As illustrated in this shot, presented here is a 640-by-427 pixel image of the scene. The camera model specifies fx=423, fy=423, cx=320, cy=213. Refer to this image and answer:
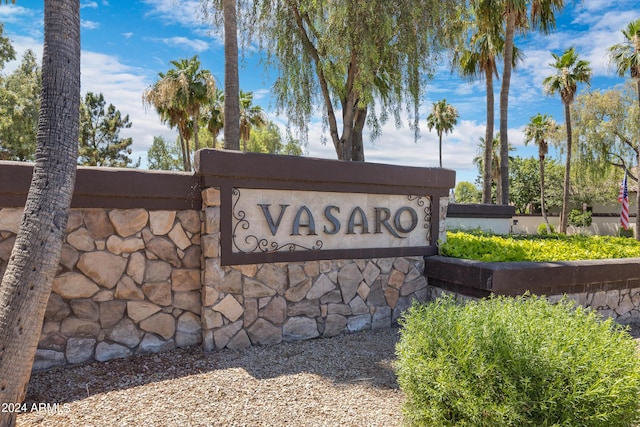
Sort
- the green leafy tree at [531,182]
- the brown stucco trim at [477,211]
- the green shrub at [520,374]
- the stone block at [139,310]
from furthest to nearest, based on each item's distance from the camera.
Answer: the green leafy tree at [531,182] → the brown stucco trim at [477,211] → the stone block at [139,310] → the green shrub at [520,374]

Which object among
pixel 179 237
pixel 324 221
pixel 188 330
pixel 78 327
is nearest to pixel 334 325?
pixel 324 221

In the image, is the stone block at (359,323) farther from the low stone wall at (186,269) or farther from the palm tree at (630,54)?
the palm tree at (630,54)

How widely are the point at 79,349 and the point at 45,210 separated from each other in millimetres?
2091

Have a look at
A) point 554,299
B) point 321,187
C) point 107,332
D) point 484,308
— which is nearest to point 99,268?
point 107,332

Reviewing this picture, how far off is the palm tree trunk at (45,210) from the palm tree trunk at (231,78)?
4784 millimetres

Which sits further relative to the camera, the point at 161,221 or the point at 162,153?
the point at 162,153

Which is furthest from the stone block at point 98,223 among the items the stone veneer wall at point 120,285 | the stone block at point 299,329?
the stone block at point 299,329

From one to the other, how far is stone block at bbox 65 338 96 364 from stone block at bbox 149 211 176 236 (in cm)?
123

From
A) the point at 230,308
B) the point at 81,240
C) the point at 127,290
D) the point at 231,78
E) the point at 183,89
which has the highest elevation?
the point at 183,89

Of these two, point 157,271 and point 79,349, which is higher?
point 157,271

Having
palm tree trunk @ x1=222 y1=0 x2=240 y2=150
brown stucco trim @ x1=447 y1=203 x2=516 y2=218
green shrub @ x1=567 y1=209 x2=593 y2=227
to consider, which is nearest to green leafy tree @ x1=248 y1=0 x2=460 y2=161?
palm tree trunk @ x1=222 y1=0 x2=240 y2=150

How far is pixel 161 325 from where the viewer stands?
4.48 m

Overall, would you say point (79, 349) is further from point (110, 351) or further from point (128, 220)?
point (128, 220)

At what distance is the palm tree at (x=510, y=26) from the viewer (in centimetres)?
1462
